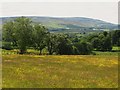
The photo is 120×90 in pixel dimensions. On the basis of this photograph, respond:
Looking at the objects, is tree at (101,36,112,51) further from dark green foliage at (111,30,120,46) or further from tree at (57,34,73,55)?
tree at (57,34,73,55)

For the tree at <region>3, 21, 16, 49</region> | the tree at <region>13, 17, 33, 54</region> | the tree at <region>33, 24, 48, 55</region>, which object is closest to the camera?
the tree at <region>13, 17, 33, 54</region>

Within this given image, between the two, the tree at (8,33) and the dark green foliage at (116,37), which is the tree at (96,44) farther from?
the tree at (8,33)

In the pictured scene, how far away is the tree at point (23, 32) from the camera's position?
288ft

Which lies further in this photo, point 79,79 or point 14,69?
point 14,69

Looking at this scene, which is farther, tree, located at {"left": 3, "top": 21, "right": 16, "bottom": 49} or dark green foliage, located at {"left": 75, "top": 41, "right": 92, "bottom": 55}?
dark green foliage, located at {"left": 75, "top": 41, "right": 92, "bottom": 55}

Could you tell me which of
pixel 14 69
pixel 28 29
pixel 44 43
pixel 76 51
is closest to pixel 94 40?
pixel 76 51

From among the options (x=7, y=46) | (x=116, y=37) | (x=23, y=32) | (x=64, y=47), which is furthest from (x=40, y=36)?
(x=116, y=37)

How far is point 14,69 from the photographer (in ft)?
76.9

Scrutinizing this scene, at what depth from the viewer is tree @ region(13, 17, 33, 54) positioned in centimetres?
8788

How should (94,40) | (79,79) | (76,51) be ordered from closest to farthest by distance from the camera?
(79,79), (76,51), (94,40)

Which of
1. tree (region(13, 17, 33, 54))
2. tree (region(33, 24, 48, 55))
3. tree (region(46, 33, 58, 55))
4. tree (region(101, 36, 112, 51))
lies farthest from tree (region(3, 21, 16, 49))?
tree (region(101, 36, 112, 51))

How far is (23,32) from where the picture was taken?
88.1m

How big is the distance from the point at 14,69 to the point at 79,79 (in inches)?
→ 245

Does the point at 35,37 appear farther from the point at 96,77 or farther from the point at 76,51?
the point at 96,77
